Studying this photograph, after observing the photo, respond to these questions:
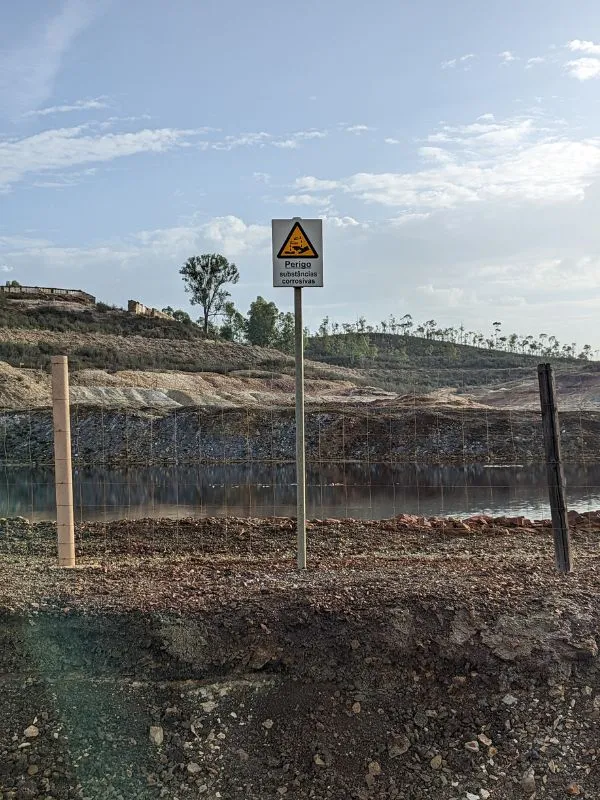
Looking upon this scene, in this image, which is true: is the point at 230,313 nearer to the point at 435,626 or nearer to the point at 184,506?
the point at 184,506

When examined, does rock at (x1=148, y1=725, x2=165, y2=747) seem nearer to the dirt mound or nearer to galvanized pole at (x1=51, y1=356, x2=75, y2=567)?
galvanized pole at (x1=51, y1=356, x2=75, y2=567)

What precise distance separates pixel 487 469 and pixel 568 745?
16.0 metres

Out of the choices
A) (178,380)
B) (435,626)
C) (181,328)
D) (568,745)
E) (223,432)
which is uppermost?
(181,328)

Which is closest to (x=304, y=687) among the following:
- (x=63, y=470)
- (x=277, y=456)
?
(x=63, y=470)

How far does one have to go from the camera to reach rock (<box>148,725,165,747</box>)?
346cm

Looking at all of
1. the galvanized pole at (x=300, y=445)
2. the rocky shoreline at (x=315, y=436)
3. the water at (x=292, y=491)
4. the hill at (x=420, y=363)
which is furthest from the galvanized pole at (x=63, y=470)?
the hill at (x=420, y=363)

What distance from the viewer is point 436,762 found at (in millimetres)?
3404

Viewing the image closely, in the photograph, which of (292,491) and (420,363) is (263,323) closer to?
(420,363)

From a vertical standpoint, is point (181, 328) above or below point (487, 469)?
above

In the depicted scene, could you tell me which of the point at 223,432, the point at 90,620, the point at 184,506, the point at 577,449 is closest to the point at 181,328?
the point at 223,432

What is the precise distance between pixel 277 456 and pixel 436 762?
1928 centimetres

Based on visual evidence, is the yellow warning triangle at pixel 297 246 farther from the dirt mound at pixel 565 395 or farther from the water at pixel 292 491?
the dirt mound at pixel 565 395

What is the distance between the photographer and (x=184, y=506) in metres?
12.8

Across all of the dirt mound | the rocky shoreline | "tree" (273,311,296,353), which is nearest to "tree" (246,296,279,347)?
"tree" (273,311,296,353)
